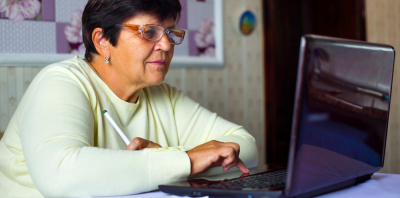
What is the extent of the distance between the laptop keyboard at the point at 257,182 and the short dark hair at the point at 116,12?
601 millimetres

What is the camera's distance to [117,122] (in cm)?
116

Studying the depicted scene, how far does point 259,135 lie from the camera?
2.90m

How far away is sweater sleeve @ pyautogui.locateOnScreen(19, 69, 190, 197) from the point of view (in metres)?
0.78

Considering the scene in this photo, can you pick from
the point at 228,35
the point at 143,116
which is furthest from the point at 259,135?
the point at 143,116

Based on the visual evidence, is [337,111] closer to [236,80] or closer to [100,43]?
[100,43]

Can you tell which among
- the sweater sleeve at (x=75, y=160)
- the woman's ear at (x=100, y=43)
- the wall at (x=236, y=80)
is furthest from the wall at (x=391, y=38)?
the sweater sleeve at (x=75, y=160)

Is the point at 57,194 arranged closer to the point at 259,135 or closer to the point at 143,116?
the point at 143,116

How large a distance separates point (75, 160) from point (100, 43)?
55 centimetres

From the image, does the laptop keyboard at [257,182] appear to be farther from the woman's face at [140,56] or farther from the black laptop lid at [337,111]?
the woman's face at [140,56]

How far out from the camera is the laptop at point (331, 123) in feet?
1.93

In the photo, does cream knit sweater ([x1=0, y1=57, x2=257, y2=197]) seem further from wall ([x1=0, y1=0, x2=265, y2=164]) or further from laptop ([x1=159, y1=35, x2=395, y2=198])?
wall ([x1=0, y1=0, x2=265, y2=164])

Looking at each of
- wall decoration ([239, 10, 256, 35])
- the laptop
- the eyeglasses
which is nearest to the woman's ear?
the eyeglasses

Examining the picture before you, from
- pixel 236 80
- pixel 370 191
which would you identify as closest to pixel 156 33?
pixel 370 191

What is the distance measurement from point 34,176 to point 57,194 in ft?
0.30
